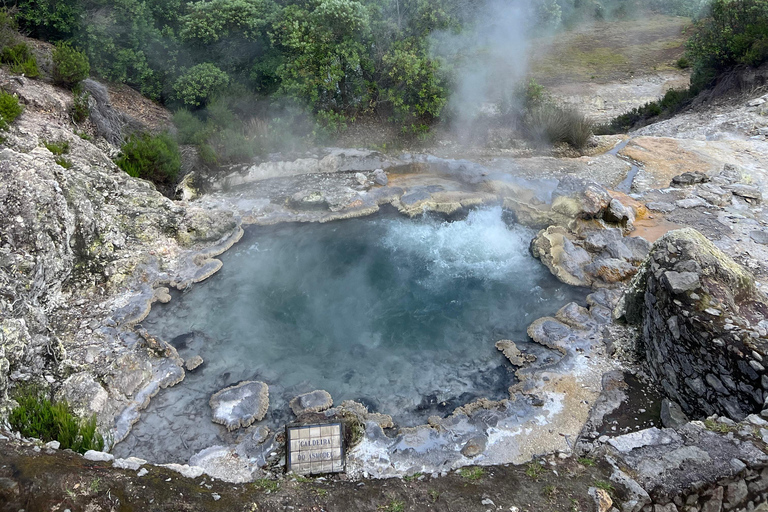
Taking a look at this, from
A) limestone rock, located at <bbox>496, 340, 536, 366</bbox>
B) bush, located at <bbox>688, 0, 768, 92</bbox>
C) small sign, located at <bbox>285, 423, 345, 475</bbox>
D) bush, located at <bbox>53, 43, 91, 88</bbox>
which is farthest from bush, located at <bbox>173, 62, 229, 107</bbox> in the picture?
bush, located at <bbox>688, 0, 768, 92</bbox>

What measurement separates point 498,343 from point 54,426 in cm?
443

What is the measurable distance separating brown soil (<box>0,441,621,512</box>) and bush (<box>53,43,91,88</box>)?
6730mm

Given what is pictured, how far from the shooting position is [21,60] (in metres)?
7.82

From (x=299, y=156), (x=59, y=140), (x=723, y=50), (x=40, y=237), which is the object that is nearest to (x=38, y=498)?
(x=40, y=237)

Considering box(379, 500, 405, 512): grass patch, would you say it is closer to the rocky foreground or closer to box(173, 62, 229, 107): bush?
the rocky foreground

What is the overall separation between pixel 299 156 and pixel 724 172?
7.64 metres

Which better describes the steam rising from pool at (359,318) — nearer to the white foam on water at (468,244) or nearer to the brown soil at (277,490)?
the white foam on water at (468,244)

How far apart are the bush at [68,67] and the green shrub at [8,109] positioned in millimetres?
1300

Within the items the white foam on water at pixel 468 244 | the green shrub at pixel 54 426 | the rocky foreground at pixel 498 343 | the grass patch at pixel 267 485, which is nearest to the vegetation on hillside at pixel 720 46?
the rocky foreground at pixel 498 343

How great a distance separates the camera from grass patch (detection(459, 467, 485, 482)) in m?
3.71

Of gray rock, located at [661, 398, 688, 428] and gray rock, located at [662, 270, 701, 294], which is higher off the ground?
gray rock, located at [662, 270, 701, 294]

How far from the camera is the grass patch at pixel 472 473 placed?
12.2ft

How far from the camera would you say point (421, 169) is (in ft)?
31.4

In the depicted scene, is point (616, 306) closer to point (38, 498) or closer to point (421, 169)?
point (421, 169)
